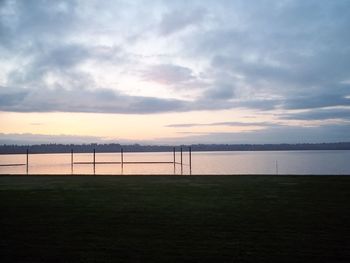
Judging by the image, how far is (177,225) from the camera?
311 inches

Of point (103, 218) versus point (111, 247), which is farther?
point (103, 218)

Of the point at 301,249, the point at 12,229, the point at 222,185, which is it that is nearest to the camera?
the point at 301,249

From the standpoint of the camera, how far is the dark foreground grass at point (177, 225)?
6.02m

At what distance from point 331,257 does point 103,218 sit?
475cm

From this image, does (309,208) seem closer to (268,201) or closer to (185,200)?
(268,201)

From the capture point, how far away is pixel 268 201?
35.4 ft

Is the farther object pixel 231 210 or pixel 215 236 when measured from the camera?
pixel 231 210

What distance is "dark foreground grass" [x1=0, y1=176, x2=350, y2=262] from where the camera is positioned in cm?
602

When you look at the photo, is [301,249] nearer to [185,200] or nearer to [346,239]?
[346,239]

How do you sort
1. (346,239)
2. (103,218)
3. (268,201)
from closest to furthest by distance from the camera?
1. (346,239)
2. (103,218)
3. (268,201)

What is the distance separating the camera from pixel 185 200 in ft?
36.4

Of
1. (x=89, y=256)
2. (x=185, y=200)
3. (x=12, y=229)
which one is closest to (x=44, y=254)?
(x=89, y=256)

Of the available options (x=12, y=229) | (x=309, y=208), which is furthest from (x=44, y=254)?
(x=309, y=208)

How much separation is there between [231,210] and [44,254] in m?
4.69
